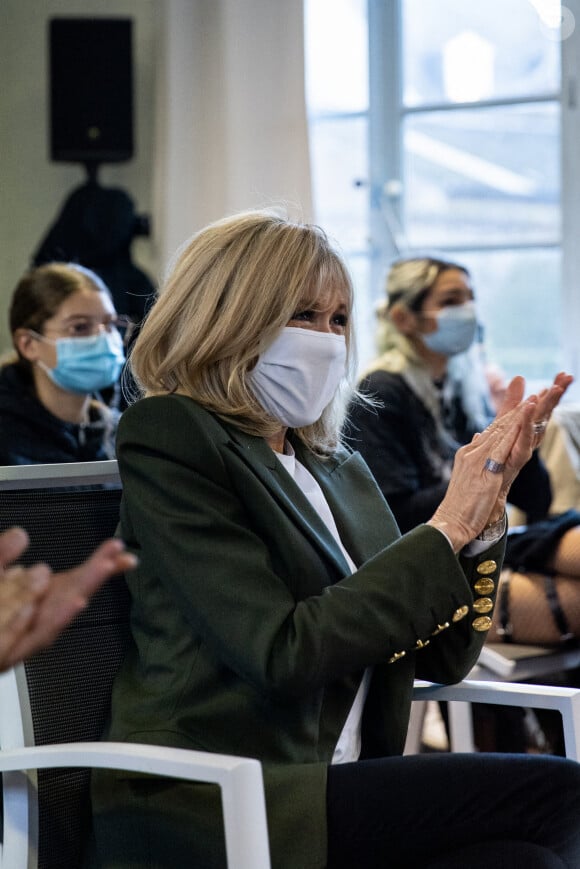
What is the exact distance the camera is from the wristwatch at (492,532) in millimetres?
1440

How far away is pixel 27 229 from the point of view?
4.44 m

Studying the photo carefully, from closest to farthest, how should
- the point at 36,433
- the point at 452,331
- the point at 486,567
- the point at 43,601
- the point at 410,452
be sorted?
the point at 43,601
the point at 486,567
the point at 36,433
the point at 410,452
the point at 452,331

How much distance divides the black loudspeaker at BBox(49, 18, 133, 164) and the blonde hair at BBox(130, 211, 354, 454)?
294 cm

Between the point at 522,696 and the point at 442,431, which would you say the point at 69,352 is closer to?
the point at 442,431

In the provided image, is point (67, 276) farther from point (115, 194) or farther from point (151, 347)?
point (115, 194)

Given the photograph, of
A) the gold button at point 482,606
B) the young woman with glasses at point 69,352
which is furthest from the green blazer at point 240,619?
the young woman with glasses at point 69,352

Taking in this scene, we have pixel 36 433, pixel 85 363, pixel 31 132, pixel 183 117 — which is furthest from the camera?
pixel 31 132

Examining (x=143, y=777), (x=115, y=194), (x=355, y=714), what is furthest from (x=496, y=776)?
(x=115, y=194)

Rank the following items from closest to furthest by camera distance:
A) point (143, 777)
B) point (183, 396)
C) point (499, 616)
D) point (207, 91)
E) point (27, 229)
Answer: point (143, 777) < point (183, 396) < point (499, 616) < point (207, 91) < point (27, 229)

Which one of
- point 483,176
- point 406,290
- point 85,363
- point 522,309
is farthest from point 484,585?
point 483,176

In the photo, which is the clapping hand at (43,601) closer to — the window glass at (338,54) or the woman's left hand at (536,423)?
the woman's left hand at (536,423)

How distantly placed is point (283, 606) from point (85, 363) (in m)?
1.45

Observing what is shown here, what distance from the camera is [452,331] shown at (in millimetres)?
3092

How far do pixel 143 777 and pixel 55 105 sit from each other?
346cm
